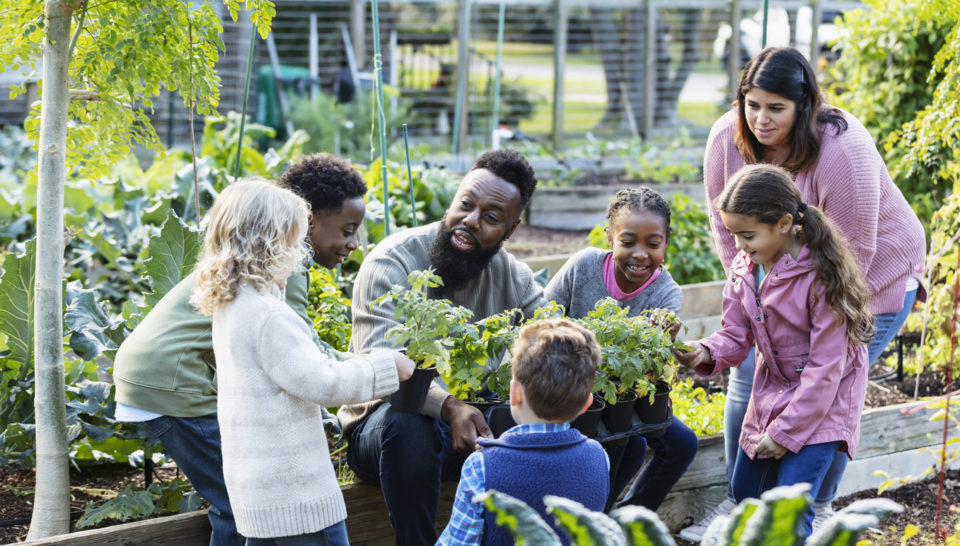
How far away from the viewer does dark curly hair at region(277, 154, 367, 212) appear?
328 cm

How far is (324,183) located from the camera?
3.30 meters

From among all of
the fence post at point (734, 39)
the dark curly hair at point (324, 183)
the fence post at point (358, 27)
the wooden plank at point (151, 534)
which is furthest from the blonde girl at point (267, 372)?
the fence post at point (734, 39)

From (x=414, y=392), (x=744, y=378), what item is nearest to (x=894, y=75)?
(x=744, y=378)

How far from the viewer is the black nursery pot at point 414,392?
284 centimetres

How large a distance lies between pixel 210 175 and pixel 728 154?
130 inches

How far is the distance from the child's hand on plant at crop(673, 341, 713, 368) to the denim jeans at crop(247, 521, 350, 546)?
1.21 metres

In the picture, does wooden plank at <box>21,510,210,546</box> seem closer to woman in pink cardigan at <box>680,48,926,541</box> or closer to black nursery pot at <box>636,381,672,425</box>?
black nursery pot at <box>636,381,672,425</box>

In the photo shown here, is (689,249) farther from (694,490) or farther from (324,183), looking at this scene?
(324,183)

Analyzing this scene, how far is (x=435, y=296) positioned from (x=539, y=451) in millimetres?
1171

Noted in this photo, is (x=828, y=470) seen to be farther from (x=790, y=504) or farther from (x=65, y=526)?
(x=65, y=526)

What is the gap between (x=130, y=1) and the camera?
308 centimetres

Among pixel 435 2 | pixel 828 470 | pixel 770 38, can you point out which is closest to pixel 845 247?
pixel 828 470

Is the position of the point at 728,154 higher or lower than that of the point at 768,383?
higher

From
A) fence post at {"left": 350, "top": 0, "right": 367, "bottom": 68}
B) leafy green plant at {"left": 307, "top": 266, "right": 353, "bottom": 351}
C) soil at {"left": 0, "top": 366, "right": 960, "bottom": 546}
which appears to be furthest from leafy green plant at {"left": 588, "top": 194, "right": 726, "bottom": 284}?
fence post at {"left": 350, "top": 0, "right": 367, "bottom": 68}
